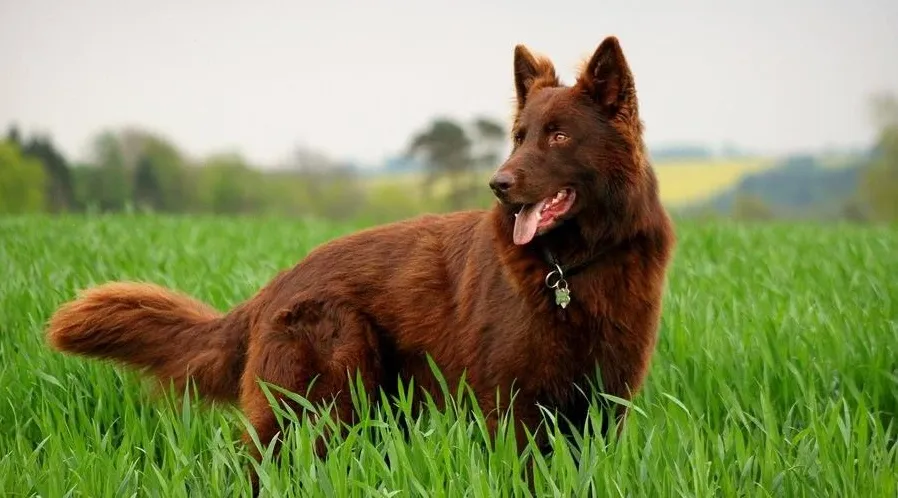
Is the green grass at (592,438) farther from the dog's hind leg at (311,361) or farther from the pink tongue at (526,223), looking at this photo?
the pink tongue at (526,223)

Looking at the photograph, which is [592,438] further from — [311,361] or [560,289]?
[311,361]

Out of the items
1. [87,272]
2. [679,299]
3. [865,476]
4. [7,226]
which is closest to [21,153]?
[7,226]

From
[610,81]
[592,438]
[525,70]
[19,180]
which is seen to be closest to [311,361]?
[592,438]

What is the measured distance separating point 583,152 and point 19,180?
1575 cm

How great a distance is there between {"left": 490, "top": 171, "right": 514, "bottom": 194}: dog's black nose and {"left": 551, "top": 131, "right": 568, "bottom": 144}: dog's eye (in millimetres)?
282

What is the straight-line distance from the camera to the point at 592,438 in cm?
331

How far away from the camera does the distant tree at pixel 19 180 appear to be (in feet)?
52.6

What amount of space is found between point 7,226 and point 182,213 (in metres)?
4.90

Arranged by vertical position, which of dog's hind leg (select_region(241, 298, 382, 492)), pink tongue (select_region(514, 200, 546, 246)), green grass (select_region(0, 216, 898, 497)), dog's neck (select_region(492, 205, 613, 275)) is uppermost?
pink tongue (select_region(514, 200, 546, 246))

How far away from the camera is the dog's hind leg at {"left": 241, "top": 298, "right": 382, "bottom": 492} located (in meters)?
3.79

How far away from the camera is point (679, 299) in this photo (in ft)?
19.1

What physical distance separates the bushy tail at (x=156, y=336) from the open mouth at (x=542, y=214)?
1315mm

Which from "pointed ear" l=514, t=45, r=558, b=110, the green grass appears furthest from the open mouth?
the green grass

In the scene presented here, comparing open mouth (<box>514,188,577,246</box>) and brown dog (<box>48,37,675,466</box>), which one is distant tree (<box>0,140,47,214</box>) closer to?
brown dog (<box>48,37,675,466</box>)
